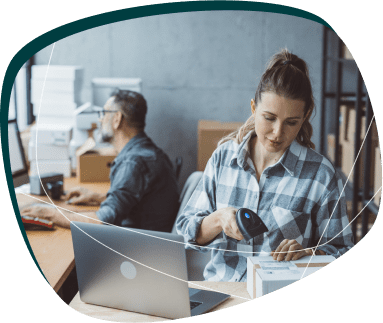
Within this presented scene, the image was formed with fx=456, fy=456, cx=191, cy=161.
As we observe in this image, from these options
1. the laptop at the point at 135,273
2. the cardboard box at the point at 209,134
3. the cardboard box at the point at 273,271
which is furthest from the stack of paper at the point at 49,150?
the cardboard box at the point at 273,271

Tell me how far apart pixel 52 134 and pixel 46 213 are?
0.46 ft

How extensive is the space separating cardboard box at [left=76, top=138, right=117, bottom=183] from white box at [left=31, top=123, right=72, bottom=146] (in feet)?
0.12

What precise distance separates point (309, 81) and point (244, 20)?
6.6 inches

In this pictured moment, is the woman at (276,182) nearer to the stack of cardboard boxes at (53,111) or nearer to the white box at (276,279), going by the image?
the white box at (276,279)

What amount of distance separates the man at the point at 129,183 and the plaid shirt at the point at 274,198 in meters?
0.11

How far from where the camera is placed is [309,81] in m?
0.64

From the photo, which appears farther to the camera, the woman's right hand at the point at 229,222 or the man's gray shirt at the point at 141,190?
the man's gray shirt at the point at 141,190

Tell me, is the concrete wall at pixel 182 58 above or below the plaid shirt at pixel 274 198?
above

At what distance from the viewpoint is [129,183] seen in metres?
0.84

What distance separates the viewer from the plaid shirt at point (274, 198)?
2.17ft

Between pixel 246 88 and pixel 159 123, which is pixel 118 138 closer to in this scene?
pixel 159 123

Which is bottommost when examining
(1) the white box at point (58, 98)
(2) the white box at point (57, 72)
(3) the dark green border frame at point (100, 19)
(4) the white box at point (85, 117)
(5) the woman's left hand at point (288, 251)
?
(5) the woman's left hand at point (288, 251)

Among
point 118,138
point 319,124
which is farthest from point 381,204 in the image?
point 118,138

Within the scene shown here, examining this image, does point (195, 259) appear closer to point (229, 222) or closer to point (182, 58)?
point (229, 222)
